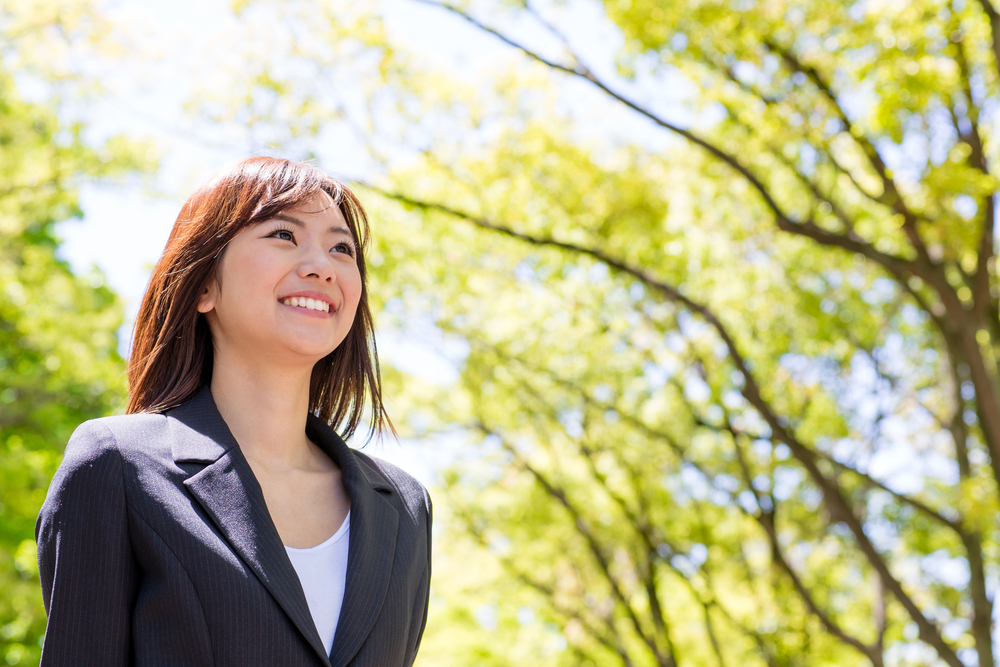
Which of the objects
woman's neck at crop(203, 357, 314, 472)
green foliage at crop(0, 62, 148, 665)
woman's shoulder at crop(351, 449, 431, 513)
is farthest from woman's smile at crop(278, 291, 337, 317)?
green foliage at crop(0, 62, 148, 665)

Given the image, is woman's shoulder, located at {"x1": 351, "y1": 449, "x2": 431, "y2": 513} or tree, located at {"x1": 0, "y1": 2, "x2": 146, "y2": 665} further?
tree, located at {"x1": 0, "y1": 2, "x2": 146, "y2": 665}

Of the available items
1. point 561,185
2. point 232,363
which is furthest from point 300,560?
point 561,185

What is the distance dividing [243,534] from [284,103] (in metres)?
5.81

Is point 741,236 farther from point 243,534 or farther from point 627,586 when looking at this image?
point 243,534

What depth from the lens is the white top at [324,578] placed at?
1.44 metres

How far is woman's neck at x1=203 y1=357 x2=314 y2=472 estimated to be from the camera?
161 cm

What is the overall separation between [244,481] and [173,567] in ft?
0.64

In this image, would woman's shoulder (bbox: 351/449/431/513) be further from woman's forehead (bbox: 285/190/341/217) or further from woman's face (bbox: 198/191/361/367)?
woman's forehead (bbox: 285/190/341/217)

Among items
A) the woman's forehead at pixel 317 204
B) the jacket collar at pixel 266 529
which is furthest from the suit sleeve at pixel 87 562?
the woman's forehead at pixel 317 204

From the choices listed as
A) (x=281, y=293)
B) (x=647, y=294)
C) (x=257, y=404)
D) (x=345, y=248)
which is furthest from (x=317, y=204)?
(x=647, y=294)

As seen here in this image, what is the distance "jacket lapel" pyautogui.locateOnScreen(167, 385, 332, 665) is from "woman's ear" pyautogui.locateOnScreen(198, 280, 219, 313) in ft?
0.70

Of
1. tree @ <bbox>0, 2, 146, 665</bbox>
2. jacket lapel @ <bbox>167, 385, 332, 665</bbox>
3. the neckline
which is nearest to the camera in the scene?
jacket lapel @ <bbox>167, 385, 332, 665</bbox>

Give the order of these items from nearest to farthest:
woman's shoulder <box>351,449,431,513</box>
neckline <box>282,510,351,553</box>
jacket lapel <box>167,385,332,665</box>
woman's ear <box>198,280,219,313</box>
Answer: jacket lapel <box>167,385,332,665</box> → neckline <box>282,510,351,553</box> → woman's ear <box>198,280,219,313</box> → woman's shoulder <box>351,449,431,513</box>

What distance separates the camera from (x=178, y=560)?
4.25ft
